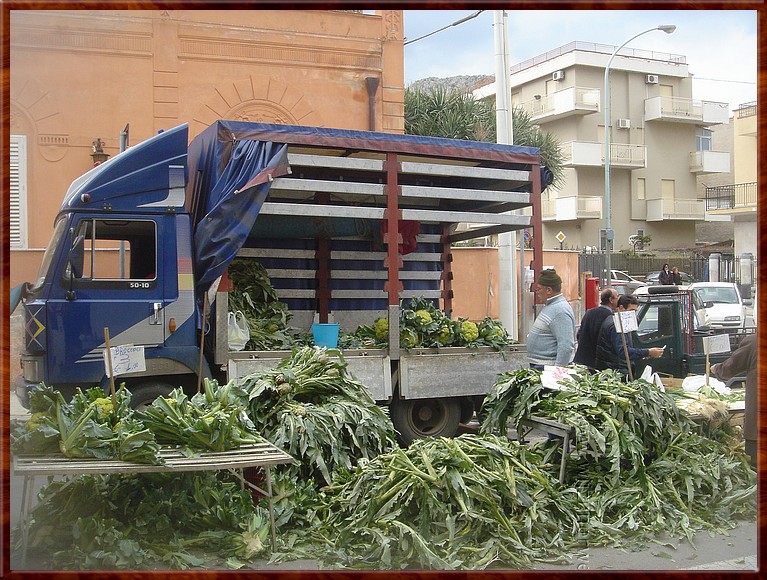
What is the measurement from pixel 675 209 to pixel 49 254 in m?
39.3

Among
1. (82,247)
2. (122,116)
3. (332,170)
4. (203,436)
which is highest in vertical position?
(122,116)

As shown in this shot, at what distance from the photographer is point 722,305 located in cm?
2172

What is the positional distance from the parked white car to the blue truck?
49.0 feet

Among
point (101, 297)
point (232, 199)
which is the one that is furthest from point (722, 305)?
point (101, 297)

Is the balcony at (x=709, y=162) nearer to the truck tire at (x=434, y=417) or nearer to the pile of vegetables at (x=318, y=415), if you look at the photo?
the truck tire at (x=434, y=417)

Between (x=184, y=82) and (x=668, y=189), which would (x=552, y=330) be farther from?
(x=668, y=189)

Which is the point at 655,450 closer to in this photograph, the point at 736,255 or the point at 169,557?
the point at 169,557

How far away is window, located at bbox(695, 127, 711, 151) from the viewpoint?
38719 mm

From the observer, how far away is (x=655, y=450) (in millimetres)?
5625

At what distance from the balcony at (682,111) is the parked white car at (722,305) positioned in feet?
60.0

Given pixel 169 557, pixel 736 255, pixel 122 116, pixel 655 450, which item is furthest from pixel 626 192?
pixel 169 557

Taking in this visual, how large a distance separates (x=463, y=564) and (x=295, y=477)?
4.79 ft

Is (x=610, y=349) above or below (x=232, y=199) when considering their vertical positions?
below

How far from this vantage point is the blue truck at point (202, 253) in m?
6.71
